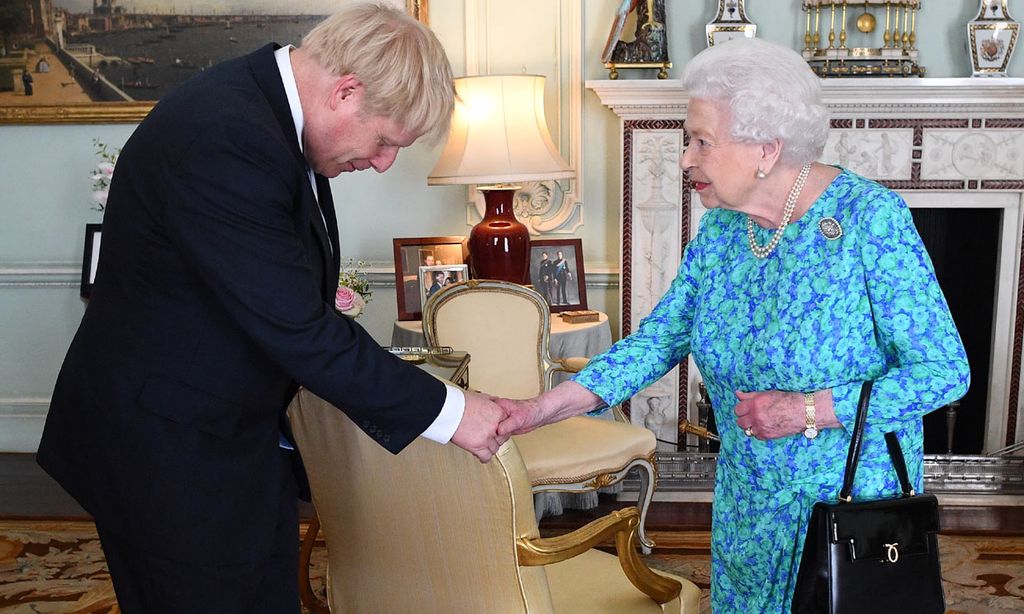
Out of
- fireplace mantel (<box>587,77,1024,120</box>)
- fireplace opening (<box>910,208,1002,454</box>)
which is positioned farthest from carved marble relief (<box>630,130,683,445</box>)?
fireplace opening (<box>910,208,1002,454</box>)

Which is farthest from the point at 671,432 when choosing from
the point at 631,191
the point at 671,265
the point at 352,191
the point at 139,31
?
the point at 139,31

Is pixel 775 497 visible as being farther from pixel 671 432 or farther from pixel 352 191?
pixel 352 191

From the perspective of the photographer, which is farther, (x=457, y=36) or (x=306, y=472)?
(x=457, y=36)

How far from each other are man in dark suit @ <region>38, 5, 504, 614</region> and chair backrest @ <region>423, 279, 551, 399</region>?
1.83 m

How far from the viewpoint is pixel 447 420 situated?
161 centimetres

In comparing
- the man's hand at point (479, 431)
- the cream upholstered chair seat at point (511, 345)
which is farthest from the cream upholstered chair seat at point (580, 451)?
the man's hand at point (479, 431)

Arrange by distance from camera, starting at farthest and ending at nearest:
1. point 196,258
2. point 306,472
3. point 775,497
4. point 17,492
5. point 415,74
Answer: point 17,492
point 306,472
point 775,497
point 415,74
point 196,258

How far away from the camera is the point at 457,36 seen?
4.33 metres

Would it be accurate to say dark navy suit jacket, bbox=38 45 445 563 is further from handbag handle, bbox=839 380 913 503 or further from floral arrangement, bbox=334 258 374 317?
floral arrangement, bbox=334 258 374 317

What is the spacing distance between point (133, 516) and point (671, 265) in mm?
2969

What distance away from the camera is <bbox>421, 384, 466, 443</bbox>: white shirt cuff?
5.18ft

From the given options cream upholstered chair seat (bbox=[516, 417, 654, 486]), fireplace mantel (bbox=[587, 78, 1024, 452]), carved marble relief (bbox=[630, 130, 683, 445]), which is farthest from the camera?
carved marble relief (bbox=[630, 130, 683, 445])

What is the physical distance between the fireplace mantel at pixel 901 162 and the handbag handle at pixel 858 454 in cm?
261

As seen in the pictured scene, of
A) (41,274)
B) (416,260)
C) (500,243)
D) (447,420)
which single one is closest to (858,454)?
(447,420)
